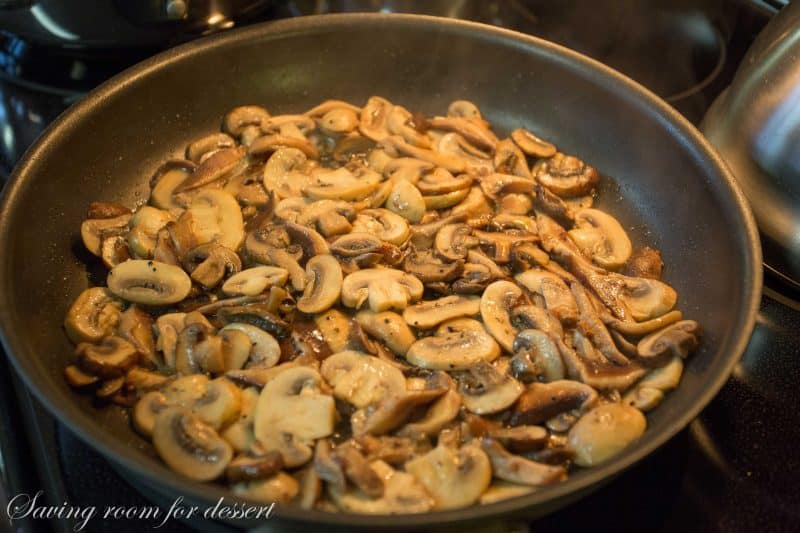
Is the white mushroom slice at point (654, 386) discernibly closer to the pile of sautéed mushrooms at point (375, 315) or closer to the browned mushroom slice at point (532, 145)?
the pile of sautéed mushrooms at point (375, 315)

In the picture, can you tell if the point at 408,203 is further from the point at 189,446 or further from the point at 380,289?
the point at 189,446

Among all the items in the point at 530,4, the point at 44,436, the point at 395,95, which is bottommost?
the point at 44,436

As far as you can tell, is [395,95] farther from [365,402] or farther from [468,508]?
[468,508]

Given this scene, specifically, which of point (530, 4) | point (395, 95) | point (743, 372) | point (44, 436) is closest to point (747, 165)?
point (743, 372)

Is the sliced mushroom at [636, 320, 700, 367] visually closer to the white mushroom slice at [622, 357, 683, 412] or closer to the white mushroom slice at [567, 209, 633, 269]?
the white mushroom slice at [622, 357, 683, 412]

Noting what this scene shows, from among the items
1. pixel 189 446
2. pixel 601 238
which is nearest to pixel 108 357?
pixel 189 446

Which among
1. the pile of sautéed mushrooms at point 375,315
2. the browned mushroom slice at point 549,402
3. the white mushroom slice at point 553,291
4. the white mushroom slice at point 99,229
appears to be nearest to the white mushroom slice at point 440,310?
the pile of sautéed mushrooms at point 375,315

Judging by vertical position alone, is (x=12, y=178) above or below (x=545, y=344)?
below
